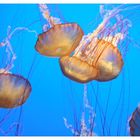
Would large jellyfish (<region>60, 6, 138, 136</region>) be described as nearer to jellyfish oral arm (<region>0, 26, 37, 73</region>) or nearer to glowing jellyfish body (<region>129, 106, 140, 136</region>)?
glowing jellyfish body (<region>129, 106, 140, 136</region>)

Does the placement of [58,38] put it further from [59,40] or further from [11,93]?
[11,93]

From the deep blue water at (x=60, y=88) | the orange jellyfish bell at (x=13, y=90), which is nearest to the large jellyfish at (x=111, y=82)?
the deep blue water at (x=60, y=88)

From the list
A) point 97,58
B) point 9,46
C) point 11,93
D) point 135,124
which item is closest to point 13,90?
point 11,93

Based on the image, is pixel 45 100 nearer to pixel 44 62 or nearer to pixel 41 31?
pixel 44 62

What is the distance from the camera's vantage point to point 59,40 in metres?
1.46

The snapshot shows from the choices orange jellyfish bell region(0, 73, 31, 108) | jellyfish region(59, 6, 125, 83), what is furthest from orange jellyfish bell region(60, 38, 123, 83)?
orange jellyfish bell region(0, 73, 31, 108)

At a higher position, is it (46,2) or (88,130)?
(46,2)

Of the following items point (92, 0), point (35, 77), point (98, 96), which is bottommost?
point (98, 96)

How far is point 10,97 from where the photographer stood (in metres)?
1.43

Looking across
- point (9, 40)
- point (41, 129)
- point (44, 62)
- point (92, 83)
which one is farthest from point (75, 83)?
point (9, 40)

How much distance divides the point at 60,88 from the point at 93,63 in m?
0.22

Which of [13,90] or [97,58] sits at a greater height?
[97,58]

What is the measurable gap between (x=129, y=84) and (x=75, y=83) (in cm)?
29

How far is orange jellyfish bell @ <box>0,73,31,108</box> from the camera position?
1435mm
